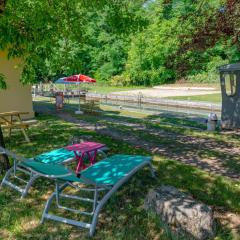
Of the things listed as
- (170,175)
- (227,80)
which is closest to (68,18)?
(170,175)

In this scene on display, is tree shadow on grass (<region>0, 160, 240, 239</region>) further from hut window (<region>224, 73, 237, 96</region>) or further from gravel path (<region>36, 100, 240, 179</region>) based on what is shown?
hut window (<region>224, 73, 237, 96</region>)

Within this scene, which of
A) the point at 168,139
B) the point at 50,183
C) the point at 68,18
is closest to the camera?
the point at 50,183

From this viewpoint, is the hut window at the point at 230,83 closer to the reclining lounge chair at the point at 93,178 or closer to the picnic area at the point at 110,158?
the picnic area at the point at 110,158

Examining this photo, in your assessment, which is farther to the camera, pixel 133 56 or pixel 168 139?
pixel 133 56

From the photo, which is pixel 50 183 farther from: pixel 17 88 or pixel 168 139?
pixel 17 88

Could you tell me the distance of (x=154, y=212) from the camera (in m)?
4.46

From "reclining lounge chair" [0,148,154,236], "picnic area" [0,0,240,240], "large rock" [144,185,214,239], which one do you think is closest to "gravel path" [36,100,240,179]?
"picnic area" [0,0,240,240]

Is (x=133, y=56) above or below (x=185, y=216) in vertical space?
above

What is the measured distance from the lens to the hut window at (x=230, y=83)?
12.8m

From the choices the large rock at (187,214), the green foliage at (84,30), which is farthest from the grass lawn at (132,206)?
the green foliage at (84,30)

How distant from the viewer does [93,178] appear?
4.76 m

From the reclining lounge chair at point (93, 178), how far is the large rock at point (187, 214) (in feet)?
1.98

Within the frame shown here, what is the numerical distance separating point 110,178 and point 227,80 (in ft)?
31.5

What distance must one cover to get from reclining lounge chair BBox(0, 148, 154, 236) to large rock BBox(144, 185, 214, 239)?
603mm
